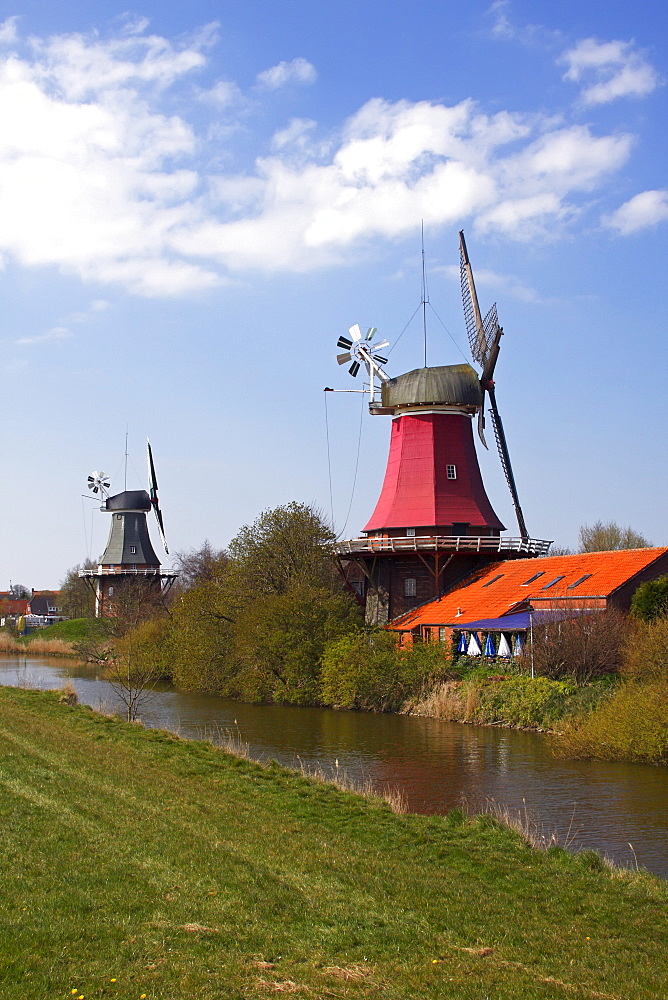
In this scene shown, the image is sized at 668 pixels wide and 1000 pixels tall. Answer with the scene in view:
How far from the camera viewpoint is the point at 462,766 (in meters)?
16.3

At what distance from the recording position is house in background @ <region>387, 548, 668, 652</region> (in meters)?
24.1

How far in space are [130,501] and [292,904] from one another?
5439 cm

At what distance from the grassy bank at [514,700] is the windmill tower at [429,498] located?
7.91m

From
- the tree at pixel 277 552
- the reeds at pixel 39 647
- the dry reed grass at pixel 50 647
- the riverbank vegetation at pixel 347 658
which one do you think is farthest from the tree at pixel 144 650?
the reeds at pixel 39 647

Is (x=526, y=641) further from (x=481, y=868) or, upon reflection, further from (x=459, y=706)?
(x=481, y=868)

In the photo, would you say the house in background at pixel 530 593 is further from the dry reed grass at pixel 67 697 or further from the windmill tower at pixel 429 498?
the dry reed grass at pixel 67 697

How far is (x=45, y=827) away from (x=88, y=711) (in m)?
10.9

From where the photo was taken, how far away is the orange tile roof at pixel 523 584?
24.8 metres

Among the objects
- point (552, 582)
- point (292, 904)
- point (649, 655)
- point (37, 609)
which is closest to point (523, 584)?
point (552, 582)

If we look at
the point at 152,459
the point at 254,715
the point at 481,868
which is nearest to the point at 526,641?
the point at 254,715

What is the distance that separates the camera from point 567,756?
16.9 metres

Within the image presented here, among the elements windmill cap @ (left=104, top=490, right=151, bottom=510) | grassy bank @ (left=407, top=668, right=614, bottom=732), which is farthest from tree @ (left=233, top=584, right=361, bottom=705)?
windmill cap @ (left=104, top=490, right=151, bottom=510)

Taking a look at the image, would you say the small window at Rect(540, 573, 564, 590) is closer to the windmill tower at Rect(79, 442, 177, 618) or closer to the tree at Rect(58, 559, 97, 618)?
the windmill tower at Rect(79, 442, 177, 618)

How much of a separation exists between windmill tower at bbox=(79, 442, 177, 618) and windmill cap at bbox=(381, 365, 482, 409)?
1110 inches
